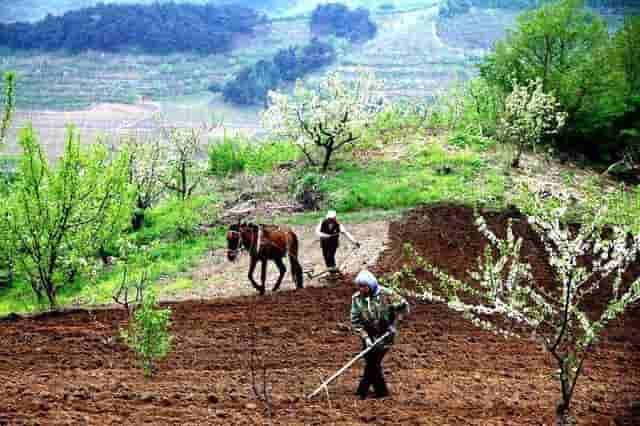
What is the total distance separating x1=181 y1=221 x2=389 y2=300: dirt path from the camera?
1722 centimetres

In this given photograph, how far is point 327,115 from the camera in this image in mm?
29188

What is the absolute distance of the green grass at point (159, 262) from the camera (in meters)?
19.7

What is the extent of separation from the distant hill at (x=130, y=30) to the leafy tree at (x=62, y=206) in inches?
4535

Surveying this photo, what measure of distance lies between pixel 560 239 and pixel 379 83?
24.0 meters

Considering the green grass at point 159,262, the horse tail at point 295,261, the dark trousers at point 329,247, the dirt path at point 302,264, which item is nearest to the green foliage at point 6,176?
the green grass at point 159,262

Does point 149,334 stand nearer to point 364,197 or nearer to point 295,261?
point 295,261

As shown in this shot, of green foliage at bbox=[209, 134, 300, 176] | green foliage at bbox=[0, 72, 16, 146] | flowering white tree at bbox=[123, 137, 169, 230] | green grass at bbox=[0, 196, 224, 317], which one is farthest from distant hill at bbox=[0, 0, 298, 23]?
green foliage at bbox=[0, 72, 16, 146]

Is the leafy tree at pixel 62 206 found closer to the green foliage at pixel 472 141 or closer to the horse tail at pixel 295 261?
the horse tail at pixel 295 261

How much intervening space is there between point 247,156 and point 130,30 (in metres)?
103

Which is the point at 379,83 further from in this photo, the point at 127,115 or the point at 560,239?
the point at 127,115

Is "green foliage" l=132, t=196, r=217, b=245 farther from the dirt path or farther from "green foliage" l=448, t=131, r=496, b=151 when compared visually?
"green foliage" l=448, t=131, r=496, b=151

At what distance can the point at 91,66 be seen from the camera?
116 m

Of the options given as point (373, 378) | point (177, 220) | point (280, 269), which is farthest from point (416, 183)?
point (373, 378)

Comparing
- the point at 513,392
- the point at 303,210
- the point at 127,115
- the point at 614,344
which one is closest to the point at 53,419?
the point at 513,392
